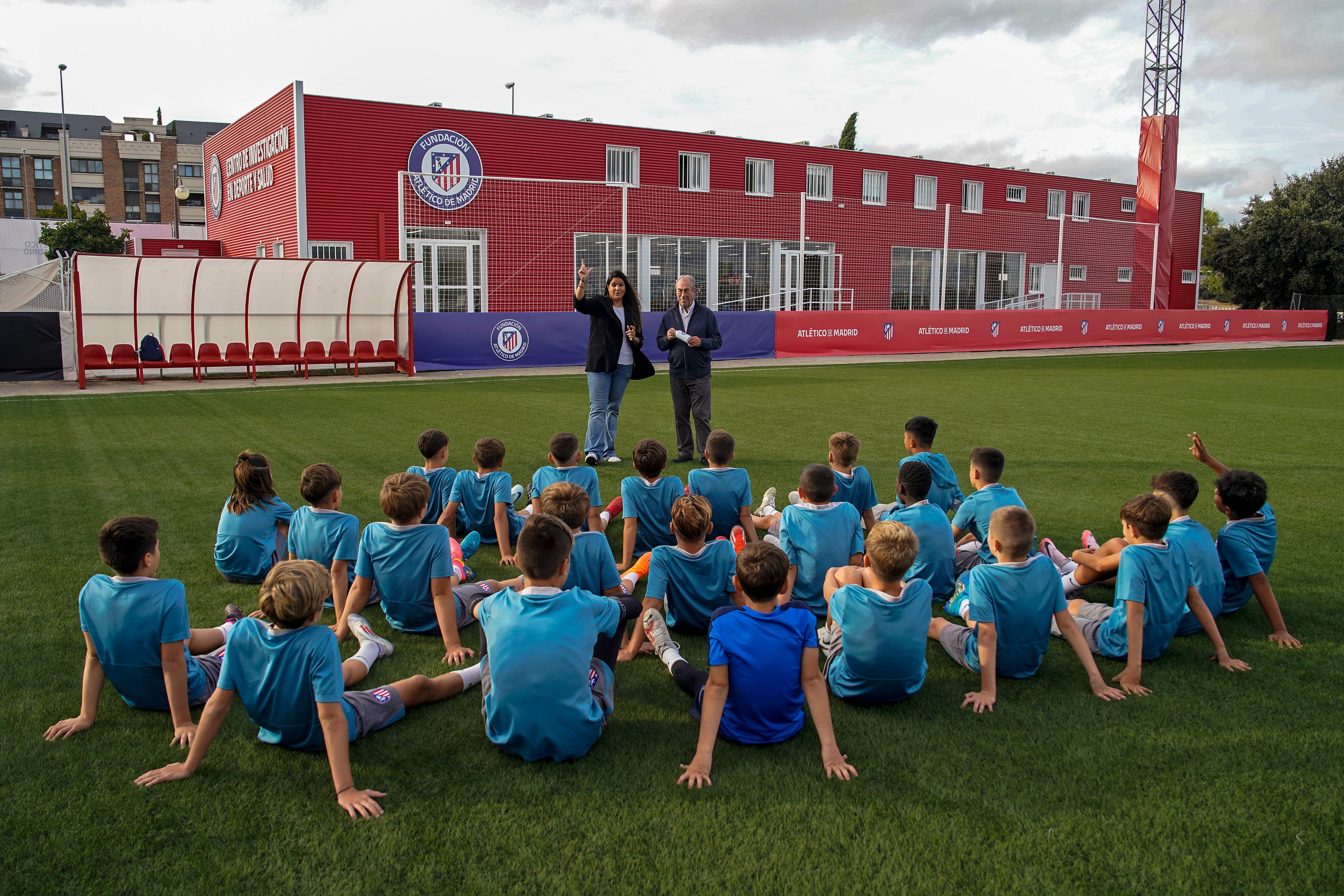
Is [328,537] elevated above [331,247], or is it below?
below

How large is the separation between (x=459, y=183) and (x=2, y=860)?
22.4 m

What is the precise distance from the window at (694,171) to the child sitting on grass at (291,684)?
2869 centimetres

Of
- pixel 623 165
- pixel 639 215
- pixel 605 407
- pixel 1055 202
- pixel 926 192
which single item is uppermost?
pixel 1055 202

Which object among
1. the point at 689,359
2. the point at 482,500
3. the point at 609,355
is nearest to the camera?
the point at 482,500

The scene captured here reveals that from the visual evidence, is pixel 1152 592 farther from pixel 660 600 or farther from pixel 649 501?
pixel 649 501

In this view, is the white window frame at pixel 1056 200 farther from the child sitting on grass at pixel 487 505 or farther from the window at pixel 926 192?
the child sitting on grass at pixel 487 505

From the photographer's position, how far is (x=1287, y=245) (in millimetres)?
41250

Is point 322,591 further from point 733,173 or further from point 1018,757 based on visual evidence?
point 733,173

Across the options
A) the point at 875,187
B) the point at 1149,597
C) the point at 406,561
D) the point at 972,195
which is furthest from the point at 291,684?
the point at 972,195

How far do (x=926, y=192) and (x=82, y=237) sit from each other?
39772 millimetres

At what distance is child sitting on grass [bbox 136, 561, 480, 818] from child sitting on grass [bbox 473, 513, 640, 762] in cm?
50

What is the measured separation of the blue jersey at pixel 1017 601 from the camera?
360 cm

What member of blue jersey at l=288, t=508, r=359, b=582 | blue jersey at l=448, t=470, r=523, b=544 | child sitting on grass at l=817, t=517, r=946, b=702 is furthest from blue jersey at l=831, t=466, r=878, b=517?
blue jersey at l=288, t=508, r=359, b=582

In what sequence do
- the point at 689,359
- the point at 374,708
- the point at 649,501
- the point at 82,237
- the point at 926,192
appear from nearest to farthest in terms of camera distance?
the point at 374,708
the point at 649,501
the point at 689,359
the point at 926,192
the point at 82,237
